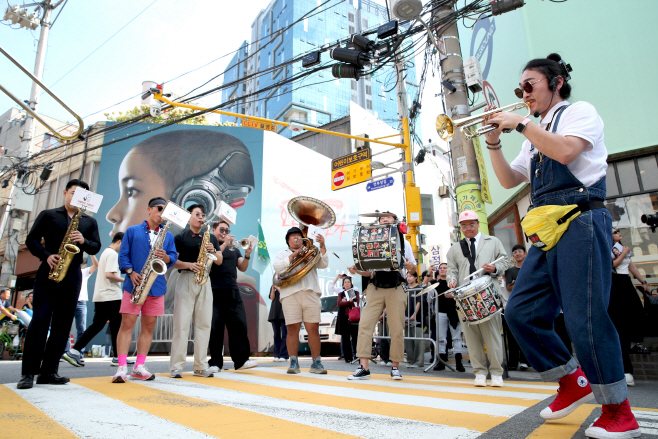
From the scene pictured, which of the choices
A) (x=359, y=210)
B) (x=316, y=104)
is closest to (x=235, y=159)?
(x=359, y=210)

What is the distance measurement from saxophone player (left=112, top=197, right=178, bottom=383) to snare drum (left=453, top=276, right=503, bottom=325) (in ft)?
11.4

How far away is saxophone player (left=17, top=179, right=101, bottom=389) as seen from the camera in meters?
4.09

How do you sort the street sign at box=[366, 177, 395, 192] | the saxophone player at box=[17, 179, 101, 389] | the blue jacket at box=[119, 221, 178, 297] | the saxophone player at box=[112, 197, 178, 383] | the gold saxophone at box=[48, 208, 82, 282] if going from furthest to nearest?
the street sign at box=[366, 177, 395, 192], the blue jacket at box=[119, 221, 178, 297], the saxophone player at box=[112, 197, 178, 383], the gold saxophone at box=[48, 208, 82, 282], the saxophone player at box=[17, 179, 101, 389]

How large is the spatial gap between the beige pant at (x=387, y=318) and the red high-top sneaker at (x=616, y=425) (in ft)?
11.2

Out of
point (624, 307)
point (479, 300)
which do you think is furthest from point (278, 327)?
point (624, 307)

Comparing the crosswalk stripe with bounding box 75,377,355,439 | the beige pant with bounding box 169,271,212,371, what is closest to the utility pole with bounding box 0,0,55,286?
the beige pant with bounding box 169,271,212,371

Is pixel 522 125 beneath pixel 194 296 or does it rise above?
Answer: above

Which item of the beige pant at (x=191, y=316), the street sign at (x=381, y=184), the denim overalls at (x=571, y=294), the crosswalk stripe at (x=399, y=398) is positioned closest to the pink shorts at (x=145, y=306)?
the beige pant at (x=191, y=316)

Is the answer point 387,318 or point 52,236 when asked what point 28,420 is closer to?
point 52,236

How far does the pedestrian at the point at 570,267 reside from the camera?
2.06 meters

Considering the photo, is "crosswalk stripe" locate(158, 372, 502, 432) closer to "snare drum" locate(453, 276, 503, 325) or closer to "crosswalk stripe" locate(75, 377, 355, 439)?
"crosswalk stripe" locate(75, 377, 355, 439)

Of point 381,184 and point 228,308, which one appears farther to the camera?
point 381,184

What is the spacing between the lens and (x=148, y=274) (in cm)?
483

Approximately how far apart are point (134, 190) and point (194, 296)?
11.1 m
